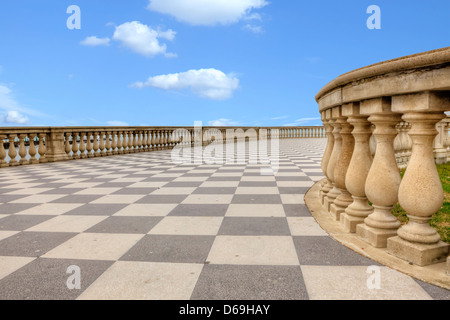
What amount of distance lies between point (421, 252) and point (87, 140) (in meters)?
9.41

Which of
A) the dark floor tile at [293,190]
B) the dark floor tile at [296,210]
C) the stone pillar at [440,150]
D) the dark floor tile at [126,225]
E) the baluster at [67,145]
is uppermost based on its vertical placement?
the baluster at [67,145]

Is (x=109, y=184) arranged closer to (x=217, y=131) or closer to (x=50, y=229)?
(x=50, y=229)

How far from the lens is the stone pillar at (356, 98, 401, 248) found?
206 cm

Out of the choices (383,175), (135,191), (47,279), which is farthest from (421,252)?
(135,191)

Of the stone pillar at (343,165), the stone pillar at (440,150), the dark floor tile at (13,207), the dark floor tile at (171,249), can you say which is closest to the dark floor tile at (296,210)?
the stone pillar at (343,165)

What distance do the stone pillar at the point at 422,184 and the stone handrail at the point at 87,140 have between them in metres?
8.48

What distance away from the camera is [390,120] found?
2061 millimetres

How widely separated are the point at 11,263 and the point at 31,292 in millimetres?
519

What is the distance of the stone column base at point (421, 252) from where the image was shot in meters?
1.84

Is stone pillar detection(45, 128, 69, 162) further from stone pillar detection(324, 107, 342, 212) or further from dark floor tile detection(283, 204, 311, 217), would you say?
stone pillar detection(324, 107, 342, 212)

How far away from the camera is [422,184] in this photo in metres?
1.83

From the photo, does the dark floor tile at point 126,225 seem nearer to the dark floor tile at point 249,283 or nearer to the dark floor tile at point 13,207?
the dark floor tile at point 249,283

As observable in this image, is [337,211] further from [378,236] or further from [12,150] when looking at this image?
[12,150]

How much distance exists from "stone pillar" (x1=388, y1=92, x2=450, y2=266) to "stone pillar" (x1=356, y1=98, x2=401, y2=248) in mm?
143
